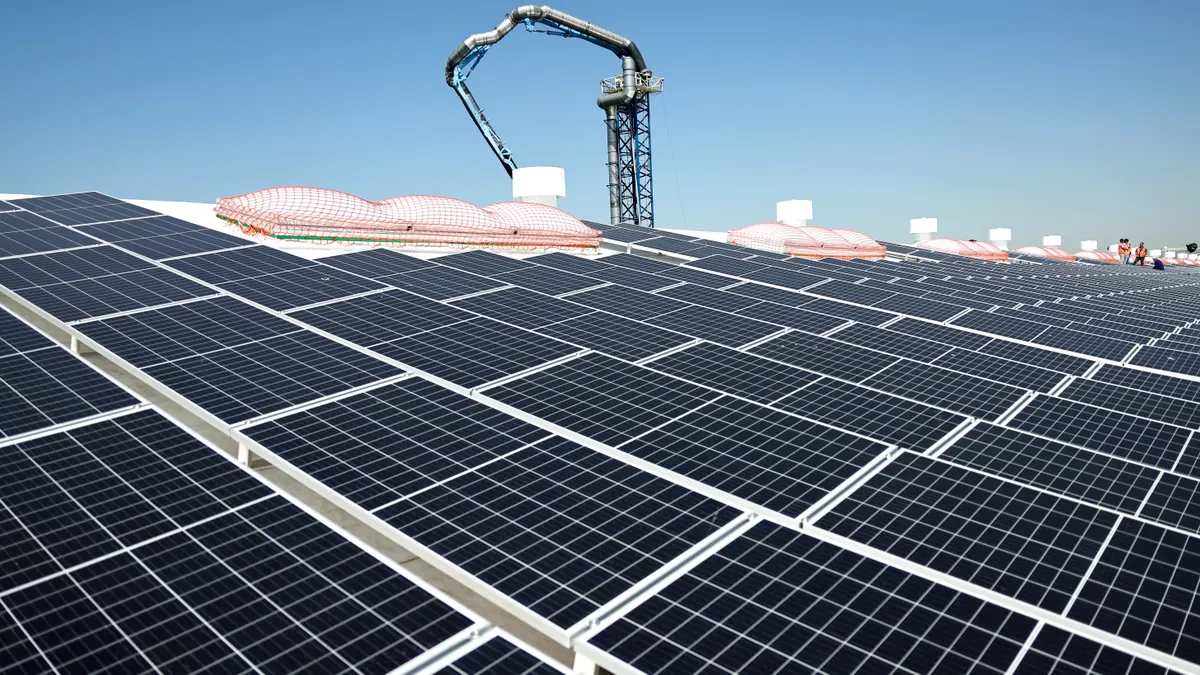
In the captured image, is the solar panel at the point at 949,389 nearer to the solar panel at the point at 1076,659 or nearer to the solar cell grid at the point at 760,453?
the solar cell grid at the point at 760,453

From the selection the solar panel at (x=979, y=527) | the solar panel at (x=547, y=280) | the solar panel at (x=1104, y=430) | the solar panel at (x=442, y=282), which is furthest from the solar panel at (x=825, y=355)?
the solar panel at (x=442, y=282)

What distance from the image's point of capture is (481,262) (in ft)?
69.2

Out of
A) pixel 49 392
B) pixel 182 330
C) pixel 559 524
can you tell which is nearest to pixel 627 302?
pixel 182 330

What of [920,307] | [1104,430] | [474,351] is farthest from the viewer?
[920,307]

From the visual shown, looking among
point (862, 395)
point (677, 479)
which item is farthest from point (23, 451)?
point (862, 395)

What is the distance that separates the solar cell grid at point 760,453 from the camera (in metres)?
8.71

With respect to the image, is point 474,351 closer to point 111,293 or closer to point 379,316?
point 379,316

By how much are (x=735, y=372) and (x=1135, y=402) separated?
23.8ft

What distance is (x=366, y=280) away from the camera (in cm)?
1733

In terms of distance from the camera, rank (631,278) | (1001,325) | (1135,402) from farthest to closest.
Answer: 1. (631,278)
2. (1001,325)
3. (1135,402)

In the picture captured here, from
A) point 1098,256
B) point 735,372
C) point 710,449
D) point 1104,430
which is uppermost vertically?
point 710,449

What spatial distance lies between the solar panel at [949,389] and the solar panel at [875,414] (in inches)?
23.8

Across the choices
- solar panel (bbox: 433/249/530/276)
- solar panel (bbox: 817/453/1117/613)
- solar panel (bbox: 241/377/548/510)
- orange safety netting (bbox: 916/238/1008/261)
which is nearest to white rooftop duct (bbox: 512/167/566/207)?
solar panel (bbox: 433/249/530/276)

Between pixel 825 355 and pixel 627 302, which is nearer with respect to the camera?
pixel 825 355
